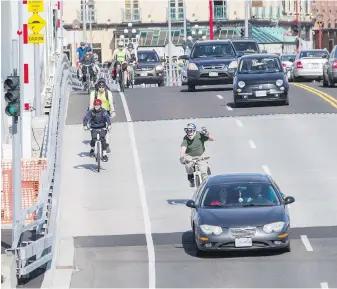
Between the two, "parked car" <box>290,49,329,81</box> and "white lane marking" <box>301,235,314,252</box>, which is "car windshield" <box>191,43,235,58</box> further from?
"white lane marking" <box>301,235,314,252</box>

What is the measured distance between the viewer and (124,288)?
17688mm

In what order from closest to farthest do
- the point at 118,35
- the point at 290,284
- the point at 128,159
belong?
the point at 290,284 < the point at 128,159 < the point at 118,35

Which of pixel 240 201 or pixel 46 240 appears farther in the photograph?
pixel 240 201

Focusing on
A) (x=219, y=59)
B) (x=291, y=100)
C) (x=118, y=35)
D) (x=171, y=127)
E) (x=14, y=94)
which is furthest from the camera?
(x=118, y=35)

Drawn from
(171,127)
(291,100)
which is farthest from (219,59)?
(171,127)

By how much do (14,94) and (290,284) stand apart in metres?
5.62

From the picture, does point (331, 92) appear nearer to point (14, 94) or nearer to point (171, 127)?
point (171, 127)

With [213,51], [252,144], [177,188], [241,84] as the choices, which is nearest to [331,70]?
[213,51]

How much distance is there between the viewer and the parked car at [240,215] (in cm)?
1975

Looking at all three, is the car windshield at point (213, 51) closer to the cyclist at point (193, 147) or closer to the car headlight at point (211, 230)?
the cyclist at point (193, 147)

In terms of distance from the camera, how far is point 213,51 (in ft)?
152

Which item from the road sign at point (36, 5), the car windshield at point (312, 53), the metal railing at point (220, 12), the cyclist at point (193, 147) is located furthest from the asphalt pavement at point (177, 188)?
the metal railing at point (220, 12)

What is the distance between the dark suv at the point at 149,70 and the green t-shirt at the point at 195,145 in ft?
105

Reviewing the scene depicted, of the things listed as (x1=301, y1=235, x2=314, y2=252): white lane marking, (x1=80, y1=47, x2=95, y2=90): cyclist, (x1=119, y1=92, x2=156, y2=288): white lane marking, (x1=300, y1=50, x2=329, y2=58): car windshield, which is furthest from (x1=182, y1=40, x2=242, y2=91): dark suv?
(x1=301, y1=235, x2=314, y2=252): white lane marking
